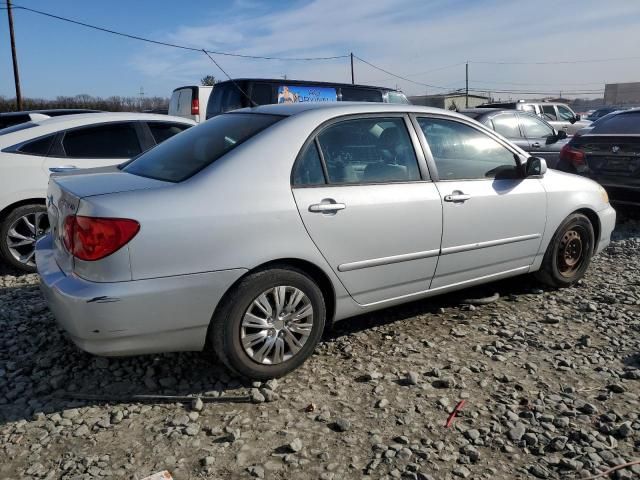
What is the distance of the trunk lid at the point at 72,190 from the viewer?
9.45 ft

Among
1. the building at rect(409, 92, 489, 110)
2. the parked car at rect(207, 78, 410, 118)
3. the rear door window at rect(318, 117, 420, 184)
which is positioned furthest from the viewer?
the building at rect(409, 92, 489, 110)

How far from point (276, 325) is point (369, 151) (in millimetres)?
1249

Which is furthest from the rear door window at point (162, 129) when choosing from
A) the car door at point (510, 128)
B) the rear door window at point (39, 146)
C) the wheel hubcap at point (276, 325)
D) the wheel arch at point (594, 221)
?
the car door at point (510, 128)

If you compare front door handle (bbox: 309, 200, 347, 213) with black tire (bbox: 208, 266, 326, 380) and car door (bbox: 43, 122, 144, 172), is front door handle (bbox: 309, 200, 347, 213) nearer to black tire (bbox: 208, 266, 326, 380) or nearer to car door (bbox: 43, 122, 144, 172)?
black tire (bbox: 208, 266, 326, 380)

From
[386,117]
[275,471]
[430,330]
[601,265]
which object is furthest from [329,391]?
[601,265]

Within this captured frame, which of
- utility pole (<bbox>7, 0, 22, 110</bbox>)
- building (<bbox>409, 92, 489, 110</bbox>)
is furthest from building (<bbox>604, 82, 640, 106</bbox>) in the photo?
utility pole (<bbox>7, 0, 22, 110</bbox>)

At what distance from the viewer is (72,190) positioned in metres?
2.96

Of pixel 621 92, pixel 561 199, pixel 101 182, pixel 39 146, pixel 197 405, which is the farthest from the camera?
pixel 621 92

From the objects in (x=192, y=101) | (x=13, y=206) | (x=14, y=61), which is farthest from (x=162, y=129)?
(x=14, y=61)

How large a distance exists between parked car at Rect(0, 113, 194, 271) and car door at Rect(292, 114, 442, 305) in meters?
3.16

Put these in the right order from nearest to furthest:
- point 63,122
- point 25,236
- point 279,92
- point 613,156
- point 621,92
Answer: point 25,236
point 63,122
point 613,156
point 279,92
point 621,92

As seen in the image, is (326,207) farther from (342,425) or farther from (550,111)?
(550,111)

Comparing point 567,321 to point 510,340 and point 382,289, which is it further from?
point 382,289

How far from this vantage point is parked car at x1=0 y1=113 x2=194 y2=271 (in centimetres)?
514
